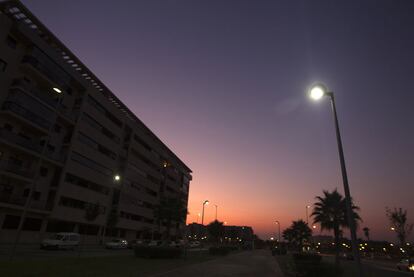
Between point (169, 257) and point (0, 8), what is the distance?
36.0 m

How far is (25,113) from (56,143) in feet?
29.5

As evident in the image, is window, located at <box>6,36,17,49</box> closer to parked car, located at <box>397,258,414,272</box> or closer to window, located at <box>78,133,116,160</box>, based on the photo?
window, located at <box>78,133,116,160</box>

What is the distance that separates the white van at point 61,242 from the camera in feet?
112

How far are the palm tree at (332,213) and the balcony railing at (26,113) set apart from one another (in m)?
37.9

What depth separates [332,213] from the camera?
37.8m

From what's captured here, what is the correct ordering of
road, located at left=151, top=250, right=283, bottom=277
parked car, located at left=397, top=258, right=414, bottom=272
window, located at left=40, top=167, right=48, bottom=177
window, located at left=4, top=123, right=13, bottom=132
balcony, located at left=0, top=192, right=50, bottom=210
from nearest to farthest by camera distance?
1. road, located at left=151, top=250, right=283, bottom=277
2. balcony, located at left=0, top=192, right=50, bottom=210
3. parked car, located at left=397, top=258, right=414, bottom=272
4. window, located at left=4, top=123, right=13, bottom=132
5. window, located at left=40, top=167, right=48, bottom=177

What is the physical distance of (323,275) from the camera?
663 inches

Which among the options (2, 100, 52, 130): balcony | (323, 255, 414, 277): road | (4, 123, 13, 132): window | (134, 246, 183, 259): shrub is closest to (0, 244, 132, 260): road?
(134, 246, 183, 259): shrub

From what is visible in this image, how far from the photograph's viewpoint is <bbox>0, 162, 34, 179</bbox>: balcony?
3606 centimetres

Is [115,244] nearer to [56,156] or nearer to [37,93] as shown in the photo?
[56,156]

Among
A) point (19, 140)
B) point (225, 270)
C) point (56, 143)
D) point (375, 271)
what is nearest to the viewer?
point (225, 270)

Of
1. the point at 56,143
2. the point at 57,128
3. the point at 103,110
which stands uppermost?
the point at 103,110

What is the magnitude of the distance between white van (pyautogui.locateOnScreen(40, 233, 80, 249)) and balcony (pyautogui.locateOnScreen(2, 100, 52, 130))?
588 inches

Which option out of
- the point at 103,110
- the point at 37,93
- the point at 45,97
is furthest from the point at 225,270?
the point at 103,110
